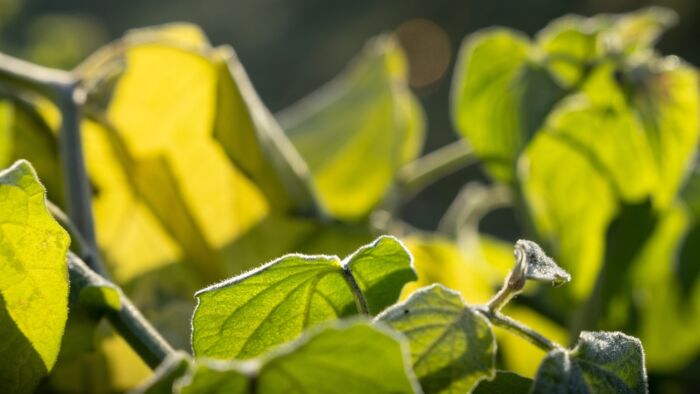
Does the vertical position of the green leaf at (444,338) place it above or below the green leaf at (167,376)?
below

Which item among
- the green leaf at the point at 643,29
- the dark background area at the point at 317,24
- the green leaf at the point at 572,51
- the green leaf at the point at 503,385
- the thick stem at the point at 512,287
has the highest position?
the thick stem at the point at 512,287

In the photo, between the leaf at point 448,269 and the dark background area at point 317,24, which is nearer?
the leaf at point 448,269

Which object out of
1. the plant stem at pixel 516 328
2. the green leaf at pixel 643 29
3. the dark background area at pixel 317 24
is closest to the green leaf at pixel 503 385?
the plant stem at pixel 516 328

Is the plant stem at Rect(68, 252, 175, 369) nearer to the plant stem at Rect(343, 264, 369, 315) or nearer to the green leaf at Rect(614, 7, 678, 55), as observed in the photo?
the plant stem at Rect(343, 264, 369, 315)

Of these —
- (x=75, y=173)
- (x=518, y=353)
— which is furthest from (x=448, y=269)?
(x=75, y=173)

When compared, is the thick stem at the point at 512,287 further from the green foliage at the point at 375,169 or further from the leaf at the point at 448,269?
the leaf at the point at 448,269

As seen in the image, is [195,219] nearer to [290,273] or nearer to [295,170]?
[295,170]
